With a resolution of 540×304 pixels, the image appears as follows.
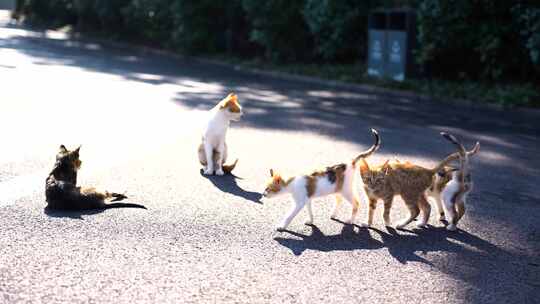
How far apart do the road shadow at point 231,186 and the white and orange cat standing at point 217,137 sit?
104 mm

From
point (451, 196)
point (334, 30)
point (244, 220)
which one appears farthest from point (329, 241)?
point (334, 30)

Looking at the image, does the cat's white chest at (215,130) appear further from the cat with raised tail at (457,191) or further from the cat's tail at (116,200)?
the cat with raised tail at (457,191)

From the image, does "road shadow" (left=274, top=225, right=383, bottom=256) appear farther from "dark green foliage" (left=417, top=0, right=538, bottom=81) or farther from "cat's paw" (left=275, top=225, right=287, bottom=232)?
"dark green foliage" (left=417, top=0, right=538, bottom=81)

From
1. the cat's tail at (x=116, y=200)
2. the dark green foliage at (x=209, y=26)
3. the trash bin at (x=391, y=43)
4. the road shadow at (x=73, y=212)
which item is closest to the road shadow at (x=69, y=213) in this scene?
the road shadow at (x=73, y=212)

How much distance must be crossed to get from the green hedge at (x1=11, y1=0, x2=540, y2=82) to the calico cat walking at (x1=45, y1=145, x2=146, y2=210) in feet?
37.2

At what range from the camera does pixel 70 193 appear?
22.0ft

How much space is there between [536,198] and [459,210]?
1.74 metres

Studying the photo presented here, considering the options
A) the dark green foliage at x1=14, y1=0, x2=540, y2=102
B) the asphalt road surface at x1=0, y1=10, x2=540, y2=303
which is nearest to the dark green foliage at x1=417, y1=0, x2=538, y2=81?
the dark green foliage at x1=14, y1=0, x2=540, y2=102

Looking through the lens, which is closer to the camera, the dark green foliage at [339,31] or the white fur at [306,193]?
the white fur at [306,193]

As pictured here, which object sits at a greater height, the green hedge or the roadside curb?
the green hedge

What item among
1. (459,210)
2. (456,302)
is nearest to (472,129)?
(459,210)

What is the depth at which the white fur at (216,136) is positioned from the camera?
833 centimetres

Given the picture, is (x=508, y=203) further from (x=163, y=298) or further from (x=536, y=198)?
(x=163, y=298)

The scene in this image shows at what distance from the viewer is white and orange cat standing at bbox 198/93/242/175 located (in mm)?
8336
